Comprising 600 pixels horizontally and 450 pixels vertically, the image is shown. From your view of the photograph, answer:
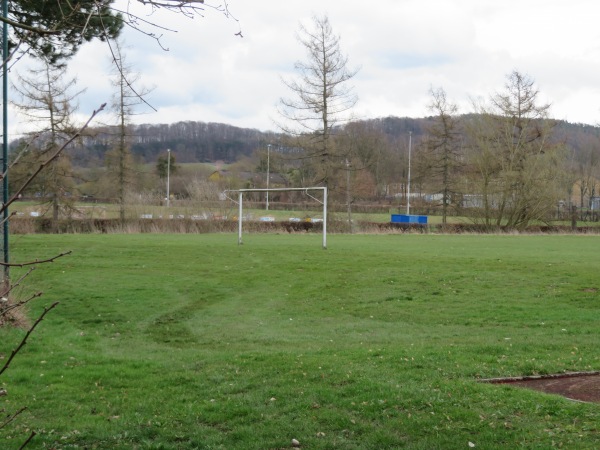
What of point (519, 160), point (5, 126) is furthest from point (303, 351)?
point (519, 160)

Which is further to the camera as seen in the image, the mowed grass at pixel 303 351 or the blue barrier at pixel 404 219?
the blue barrier at pixel 404 219

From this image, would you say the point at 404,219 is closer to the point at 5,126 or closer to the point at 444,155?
the point at 444,155

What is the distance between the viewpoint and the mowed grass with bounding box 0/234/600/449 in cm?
552

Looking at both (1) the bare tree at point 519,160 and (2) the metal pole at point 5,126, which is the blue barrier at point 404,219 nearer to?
(1) the bare tree at point 519,160

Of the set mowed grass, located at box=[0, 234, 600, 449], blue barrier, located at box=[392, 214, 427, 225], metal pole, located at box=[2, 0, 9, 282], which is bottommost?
mowed grass, located at box=[0, 234, 600, 449]

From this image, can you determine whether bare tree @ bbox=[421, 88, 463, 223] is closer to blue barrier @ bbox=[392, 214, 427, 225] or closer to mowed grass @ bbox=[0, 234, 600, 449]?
blue barrier @ bbox=[392, 214, 427, 225]

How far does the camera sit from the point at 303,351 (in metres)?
9.85

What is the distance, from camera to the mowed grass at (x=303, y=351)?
18.1ft

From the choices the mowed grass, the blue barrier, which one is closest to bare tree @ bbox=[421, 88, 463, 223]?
the blue barrier

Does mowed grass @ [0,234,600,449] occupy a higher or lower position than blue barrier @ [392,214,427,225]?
lower

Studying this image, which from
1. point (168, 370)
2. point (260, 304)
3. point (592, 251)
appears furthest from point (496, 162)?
point (168, 370)

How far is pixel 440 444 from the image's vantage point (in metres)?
5.02

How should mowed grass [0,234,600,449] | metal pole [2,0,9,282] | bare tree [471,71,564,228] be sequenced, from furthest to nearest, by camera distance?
1. bare tree [471,71,564,228]
2. mowed grass [0,234,600,449]
3. metal pole [2,0,9,282]

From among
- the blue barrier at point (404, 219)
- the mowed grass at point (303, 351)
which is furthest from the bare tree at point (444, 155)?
the mowed grass at point (303, 351)
